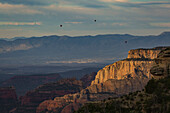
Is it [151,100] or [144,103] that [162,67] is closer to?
[151,100]

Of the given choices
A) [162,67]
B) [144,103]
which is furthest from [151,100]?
[162,67]

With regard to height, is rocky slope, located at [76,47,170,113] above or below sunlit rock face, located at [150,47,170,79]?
below

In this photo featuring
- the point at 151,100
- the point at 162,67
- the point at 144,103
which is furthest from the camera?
the point at 162,67

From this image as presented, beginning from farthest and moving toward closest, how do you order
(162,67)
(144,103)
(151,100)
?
(162,67) < (144,103) < (151,100)

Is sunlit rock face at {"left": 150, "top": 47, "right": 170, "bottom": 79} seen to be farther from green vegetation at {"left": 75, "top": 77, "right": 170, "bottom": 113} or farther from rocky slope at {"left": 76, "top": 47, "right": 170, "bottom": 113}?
green vegetation at {"left": 75, "top": 77, "right": 170, "bottom": 113}

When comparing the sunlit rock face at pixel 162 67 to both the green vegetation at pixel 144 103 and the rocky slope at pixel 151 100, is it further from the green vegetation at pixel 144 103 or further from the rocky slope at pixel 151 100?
the green vegetation at pixel 144 103

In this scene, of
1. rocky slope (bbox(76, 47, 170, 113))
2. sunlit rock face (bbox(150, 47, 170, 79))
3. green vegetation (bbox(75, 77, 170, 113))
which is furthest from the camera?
sunlit rock face (bbox(150, 47, 170, 79))

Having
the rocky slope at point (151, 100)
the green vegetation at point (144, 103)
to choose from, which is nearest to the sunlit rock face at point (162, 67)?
the rocky slope at point (151, 100)

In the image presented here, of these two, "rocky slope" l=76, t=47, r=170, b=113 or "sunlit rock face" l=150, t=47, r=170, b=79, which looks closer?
"rocky slope" l=76, t=47, r=170, b=113

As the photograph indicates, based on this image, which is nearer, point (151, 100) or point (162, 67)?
point (151, 100)

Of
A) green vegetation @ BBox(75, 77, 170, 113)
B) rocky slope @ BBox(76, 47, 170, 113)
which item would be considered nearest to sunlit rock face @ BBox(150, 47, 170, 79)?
rocky slope @ BBox(76, 47, 170, 113)
